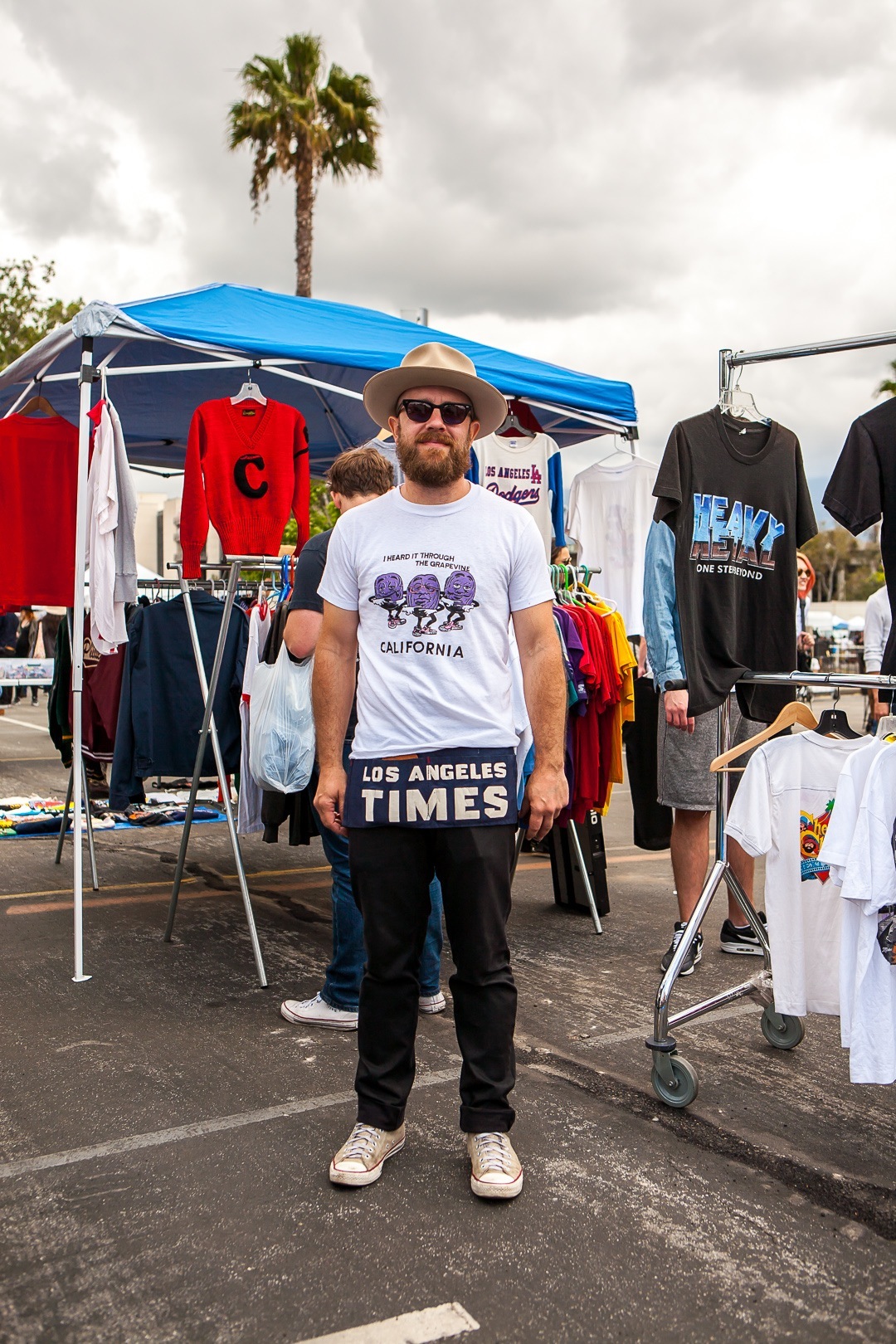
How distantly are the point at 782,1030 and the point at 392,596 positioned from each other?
87.2 inches

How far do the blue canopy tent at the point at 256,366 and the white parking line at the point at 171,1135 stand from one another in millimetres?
3139

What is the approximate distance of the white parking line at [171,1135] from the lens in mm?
3014

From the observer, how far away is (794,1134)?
3.26 metres

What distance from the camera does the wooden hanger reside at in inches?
134

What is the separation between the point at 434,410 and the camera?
3.11 meters

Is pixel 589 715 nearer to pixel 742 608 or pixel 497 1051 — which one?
pixel 742 608

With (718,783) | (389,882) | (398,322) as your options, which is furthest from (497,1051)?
(398,322)

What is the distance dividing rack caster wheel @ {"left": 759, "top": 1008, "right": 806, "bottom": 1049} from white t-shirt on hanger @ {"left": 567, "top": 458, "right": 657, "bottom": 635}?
13.9 feet

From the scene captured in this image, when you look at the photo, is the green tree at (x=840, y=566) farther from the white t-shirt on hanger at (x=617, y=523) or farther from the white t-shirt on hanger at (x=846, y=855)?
the white t-shirt on hanger at (x=846, y=855)

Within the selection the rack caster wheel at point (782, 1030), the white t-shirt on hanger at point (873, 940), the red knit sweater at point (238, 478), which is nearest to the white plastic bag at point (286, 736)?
the red knit sweater at point (238, 478)

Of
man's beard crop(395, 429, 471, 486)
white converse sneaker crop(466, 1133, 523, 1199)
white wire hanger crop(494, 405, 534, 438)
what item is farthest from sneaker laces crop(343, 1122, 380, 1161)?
white wire hanger crop(494, 405, 534, 438)

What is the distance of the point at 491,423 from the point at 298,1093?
7.21ft

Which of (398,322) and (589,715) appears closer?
(589,715)

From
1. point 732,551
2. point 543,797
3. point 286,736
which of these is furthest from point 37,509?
point 543,797
